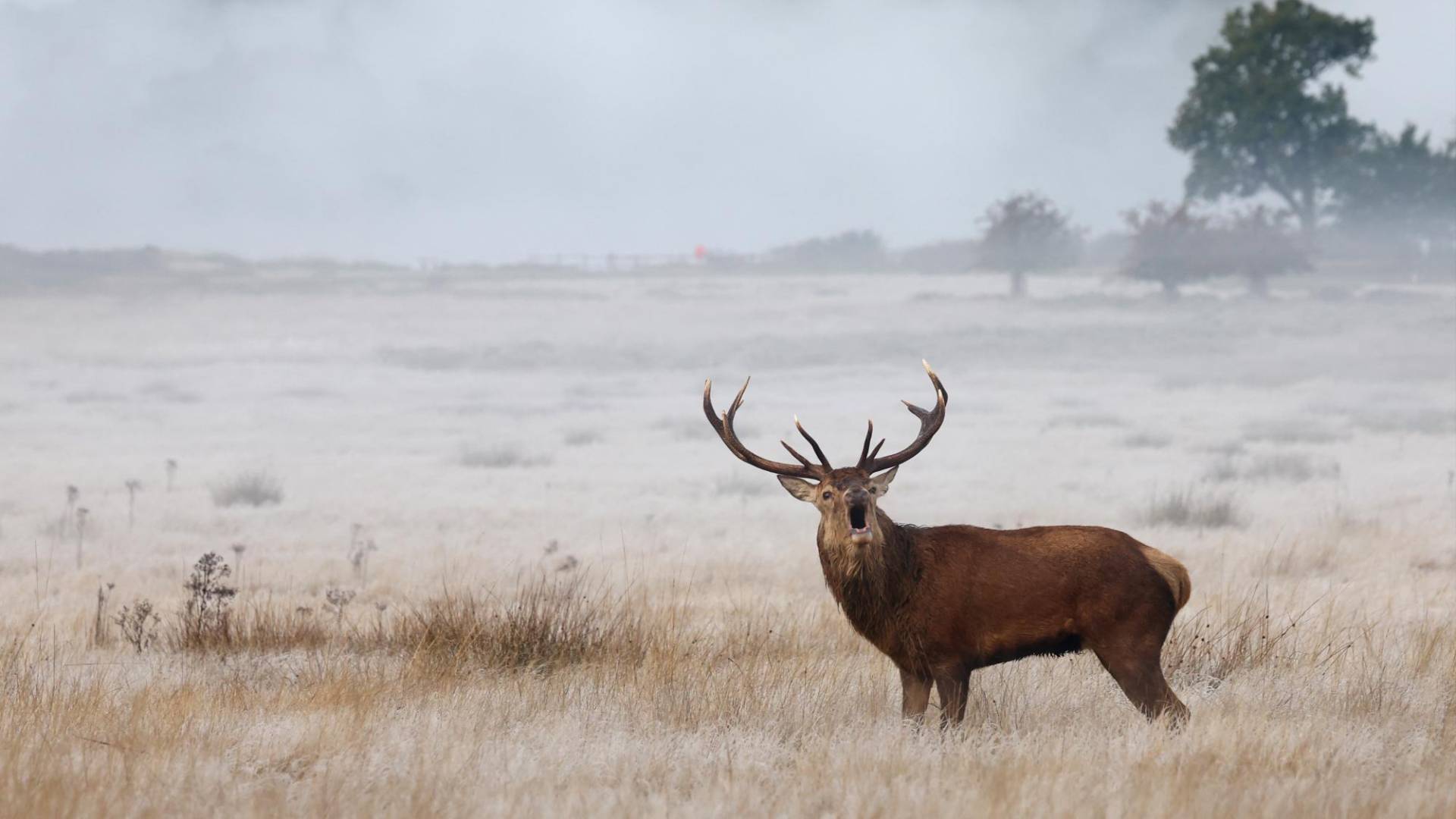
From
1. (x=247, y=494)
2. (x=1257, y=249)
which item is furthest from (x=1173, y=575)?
(x=1257, y=249)

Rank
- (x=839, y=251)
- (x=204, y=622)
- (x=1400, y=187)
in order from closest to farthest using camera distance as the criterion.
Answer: (x=204, y=622), (x=1400, y=187), (x=839, y=251)

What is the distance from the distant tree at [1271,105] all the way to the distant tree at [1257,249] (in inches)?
126

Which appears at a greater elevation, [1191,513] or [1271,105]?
[1271,105]

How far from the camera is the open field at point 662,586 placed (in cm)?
527

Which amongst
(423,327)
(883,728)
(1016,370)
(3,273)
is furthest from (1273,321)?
(3,273)

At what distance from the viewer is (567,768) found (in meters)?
5.38

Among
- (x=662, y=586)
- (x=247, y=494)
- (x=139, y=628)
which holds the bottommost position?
(x=247, y=494)

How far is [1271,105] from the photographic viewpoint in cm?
5209

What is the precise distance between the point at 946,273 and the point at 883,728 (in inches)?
2786

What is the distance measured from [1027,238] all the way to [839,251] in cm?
3000

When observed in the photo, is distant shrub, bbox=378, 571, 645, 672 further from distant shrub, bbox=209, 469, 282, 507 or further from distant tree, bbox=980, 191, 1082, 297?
distant tree, bbox=980, 191, 1082, 297

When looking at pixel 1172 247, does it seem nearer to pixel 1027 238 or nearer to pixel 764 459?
pixel 1027 238

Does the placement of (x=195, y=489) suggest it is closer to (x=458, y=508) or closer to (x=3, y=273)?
(x=458, y=508)

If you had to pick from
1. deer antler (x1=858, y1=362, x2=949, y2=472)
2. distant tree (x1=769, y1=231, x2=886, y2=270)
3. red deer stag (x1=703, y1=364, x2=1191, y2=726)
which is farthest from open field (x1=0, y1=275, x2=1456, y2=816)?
distant tree (x1=769, y1=231, x2=886, y2=270)
